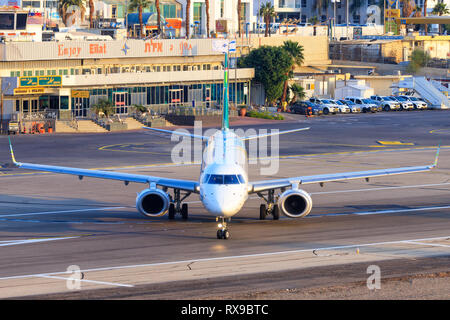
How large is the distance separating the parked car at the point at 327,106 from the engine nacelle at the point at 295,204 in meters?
74.5

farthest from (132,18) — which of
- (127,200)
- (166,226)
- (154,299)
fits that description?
(154,299)

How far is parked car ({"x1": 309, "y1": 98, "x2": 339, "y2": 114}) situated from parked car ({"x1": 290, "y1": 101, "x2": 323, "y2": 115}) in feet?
3.41

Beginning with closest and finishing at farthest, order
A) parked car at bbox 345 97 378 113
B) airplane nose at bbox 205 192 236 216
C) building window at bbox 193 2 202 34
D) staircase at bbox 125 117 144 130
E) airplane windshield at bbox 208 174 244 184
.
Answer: airplane nose at bbox 205 192 236 216
airplane windshield at bbox 208 174 244 184
staircase at bbox 125 117 144 130
parked car at bbox 345 97 378 113
building window at bbox 193 2 202 34

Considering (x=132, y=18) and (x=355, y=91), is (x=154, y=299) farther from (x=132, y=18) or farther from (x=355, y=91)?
(x=132, y=18)

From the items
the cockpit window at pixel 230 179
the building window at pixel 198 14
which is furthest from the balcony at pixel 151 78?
the cockpit window at pixel 230 179

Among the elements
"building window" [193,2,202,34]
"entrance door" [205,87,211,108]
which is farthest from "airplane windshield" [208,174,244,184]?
"building window" [193,2,202,34]

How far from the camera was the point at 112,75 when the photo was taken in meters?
102

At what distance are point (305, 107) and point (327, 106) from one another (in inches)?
144

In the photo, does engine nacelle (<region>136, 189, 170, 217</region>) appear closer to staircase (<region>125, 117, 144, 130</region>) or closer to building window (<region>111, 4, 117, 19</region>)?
staircase (<region>125, 117, 144, 130</region>)

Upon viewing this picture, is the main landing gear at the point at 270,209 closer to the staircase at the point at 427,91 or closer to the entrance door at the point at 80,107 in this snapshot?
the entrance door at the point at 80,107

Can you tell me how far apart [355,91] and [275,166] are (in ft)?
204

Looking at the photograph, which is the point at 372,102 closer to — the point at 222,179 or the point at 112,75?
the point at 112,75

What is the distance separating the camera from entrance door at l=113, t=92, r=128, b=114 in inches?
4117

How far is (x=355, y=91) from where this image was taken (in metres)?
124
